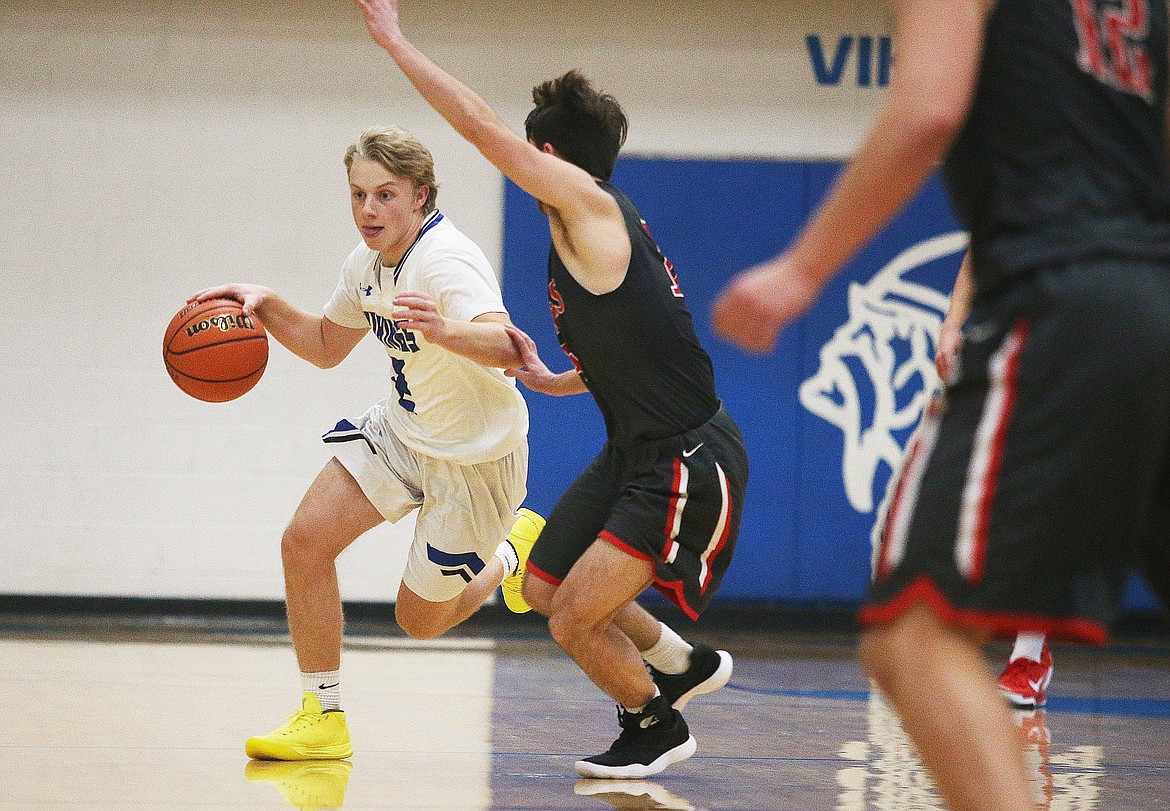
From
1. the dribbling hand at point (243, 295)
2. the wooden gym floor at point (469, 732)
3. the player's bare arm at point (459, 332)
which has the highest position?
the dribbling hand at point (243, 295)

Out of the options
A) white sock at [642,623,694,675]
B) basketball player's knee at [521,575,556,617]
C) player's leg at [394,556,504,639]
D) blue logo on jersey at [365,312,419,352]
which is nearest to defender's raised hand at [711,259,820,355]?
basketball player's knee at [521,575,556,617]

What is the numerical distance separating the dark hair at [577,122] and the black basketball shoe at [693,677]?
1367mm

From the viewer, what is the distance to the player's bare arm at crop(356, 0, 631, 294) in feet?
9.51

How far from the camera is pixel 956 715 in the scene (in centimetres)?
159

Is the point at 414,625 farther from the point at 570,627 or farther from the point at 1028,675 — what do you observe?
the point at 1028,675

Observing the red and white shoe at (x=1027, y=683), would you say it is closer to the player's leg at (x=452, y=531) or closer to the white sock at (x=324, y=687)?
the player's leg at (x=452, y=531)

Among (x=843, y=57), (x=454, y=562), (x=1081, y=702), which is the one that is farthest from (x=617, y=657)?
(x=843, y=57)

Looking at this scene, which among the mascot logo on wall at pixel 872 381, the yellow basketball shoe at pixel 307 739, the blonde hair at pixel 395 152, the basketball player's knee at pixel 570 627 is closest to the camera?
the basketball player's knee at pixel 570 627

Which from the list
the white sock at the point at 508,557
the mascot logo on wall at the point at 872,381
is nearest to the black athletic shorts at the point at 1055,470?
the white sock at the point at 508,557

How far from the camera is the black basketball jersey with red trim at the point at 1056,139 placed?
1676 millimetres

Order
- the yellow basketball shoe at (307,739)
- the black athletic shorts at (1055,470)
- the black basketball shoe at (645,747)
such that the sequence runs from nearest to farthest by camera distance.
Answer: the black athletic shorts at (1055,470) < the black basketball shoe at (645,747) < the yellow basketball shoe at (307,739)

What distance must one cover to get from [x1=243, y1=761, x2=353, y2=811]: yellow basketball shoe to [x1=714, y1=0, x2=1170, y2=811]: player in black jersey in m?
1.80

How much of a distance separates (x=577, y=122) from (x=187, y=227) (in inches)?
176

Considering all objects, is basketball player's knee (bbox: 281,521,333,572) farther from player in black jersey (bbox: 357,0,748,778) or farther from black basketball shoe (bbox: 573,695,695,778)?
black basketball shoe (bbox: 573,695,695,778)
